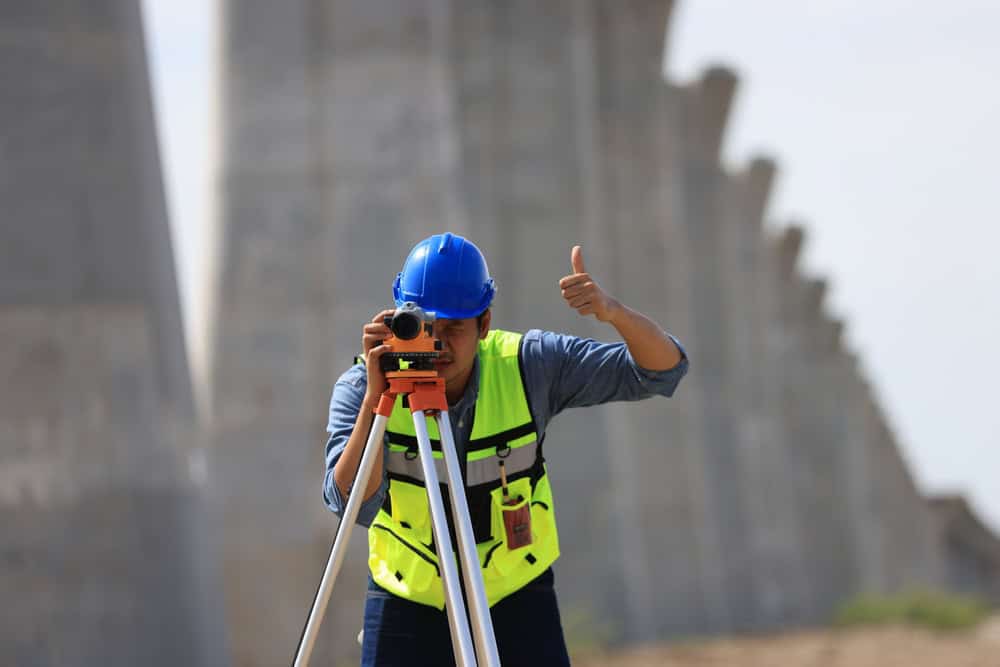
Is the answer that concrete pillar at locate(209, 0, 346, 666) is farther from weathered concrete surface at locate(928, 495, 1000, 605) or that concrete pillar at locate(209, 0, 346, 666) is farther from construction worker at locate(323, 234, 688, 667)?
weathered concrete surface at locate(928, 495, 1000, 605)

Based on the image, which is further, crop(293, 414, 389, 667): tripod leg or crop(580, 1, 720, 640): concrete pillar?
crop(580, 1, 720, 640): concrete pillar

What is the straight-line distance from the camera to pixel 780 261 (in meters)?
59.9

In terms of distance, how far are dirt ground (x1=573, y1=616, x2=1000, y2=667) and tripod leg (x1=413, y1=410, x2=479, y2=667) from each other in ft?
47.1

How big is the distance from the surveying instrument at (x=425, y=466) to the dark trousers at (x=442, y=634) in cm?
40

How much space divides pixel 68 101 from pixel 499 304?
39.3 ft

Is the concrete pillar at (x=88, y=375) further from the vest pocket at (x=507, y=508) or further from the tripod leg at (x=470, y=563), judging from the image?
the tripod leg at (x=470, y=563)

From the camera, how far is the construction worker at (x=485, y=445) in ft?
17.4

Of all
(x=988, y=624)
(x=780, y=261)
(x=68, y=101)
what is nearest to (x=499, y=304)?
(x=988, y=624)

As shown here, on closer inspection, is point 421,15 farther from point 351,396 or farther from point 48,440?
point 351,396

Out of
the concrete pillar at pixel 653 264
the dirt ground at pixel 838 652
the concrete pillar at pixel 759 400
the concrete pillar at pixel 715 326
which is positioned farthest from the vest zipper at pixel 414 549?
the concrete pillar at pixel 759 400

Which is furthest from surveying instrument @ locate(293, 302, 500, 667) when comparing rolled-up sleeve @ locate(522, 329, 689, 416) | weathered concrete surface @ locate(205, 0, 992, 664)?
weathered concrete surface @ locate(205, 0, 992, 664)

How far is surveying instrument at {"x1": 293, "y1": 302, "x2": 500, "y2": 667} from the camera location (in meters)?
4.85

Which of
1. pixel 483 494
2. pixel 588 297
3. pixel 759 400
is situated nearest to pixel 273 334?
pixel 483 494

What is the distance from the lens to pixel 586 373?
550 centimetres
